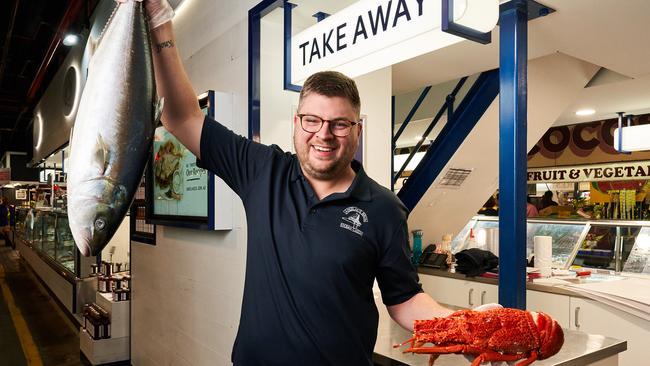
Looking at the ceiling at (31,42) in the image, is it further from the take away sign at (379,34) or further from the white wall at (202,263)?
the take away sign at (379,34)

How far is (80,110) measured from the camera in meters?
0.94

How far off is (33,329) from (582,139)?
8.33 metres

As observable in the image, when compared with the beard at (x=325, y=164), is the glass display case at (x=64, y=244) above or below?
below

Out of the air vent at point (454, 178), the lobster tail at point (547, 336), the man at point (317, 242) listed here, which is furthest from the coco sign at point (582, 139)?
the man at point (317, 242)

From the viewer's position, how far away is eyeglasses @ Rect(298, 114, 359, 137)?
57.9 inches

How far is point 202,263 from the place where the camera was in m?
3.48

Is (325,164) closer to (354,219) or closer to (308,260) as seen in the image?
(354,219)

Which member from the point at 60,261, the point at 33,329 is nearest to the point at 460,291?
the point at 33,329

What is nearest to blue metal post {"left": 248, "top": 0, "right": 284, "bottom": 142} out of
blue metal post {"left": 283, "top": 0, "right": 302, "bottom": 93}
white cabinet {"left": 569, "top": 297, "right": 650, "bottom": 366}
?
blue metal post {"left": 283, "top": 0, "right": 302, "bottom": 93}

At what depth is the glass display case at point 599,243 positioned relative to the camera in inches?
164

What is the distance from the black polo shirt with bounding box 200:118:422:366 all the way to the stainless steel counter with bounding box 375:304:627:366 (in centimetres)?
56

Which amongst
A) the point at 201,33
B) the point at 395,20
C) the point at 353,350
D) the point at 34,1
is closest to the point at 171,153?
the point at 201,33

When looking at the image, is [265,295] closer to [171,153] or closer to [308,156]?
[308,156]

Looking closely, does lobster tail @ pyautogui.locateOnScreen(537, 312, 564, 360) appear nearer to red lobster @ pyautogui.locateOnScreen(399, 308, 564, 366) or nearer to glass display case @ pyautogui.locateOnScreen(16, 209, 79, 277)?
red lobster @ pyautogui.locateOnScreen(399, 308, 564, 366)
